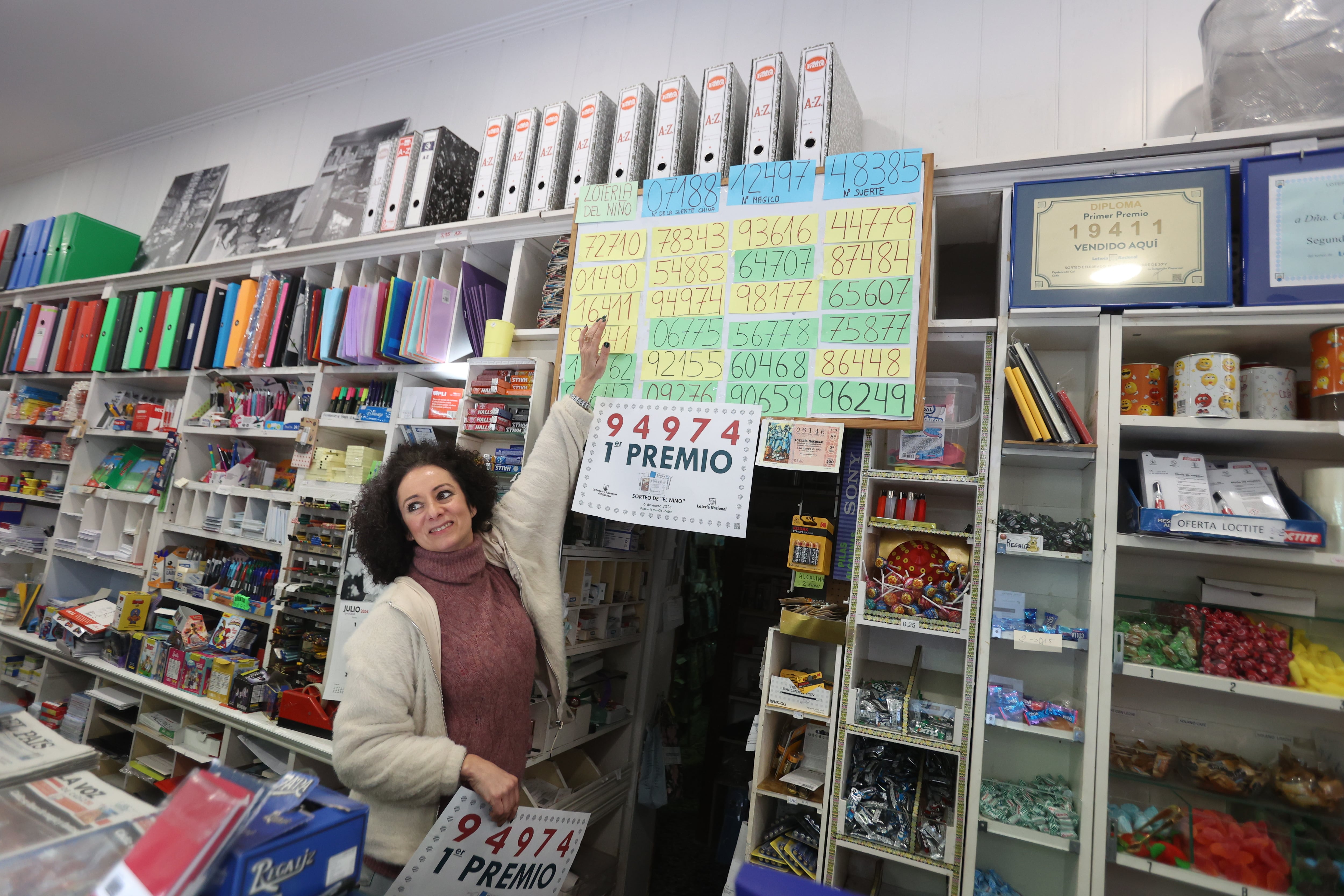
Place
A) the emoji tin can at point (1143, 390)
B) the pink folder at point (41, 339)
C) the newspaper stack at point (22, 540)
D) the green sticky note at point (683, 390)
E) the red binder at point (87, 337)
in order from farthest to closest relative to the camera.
Result: the pink folder at point (41, 339), the newspaper stack at point (22, 540), the red binder at point (87, 337), the green sticky note at point (683, 390), the emoji tin can at point (1143, 390)

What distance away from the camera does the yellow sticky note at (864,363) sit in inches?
72.5

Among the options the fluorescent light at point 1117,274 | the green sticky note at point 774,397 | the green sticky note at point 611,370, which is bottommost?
the green sticky note at point 774,397

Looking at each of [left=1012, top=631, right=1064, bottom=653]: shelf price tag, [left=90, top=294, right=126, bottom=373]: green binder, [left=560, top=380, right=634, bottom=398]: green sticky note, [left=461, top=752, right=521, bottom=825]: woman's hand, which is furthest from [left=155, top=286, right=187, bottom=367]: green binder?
[left=1012, top=631, right=1064, bottom=653]: shelf price tag

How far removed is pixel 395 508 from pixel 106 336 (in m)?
3.53

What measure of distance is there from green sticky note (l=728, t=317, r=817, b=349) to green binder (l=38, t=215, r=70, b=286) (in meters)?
5.08

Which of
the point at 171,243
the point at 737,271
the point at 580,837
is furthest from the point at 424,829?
the point at 171,243

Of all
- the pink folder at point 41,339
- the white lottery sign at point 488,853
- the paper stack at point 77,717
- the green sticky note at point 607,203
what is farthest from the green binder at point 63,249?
the white lottery sign at point 488,853

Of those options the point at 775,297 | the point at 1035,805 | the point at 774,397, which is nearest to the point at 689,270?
the point at 775,297

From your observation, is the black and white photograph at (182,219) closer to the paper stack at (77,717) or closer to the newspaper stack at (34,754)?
the paper stack at (77,717)

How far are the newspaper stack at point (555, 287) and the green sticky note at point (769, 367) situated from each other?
2.76ft

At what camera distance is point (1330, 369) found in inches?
62.9

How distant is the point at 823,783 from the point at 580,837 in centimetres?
84

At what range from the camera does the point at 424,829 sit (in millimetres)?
1465

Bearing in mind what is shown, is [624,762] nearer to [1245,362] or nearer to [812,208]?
[812,208]
